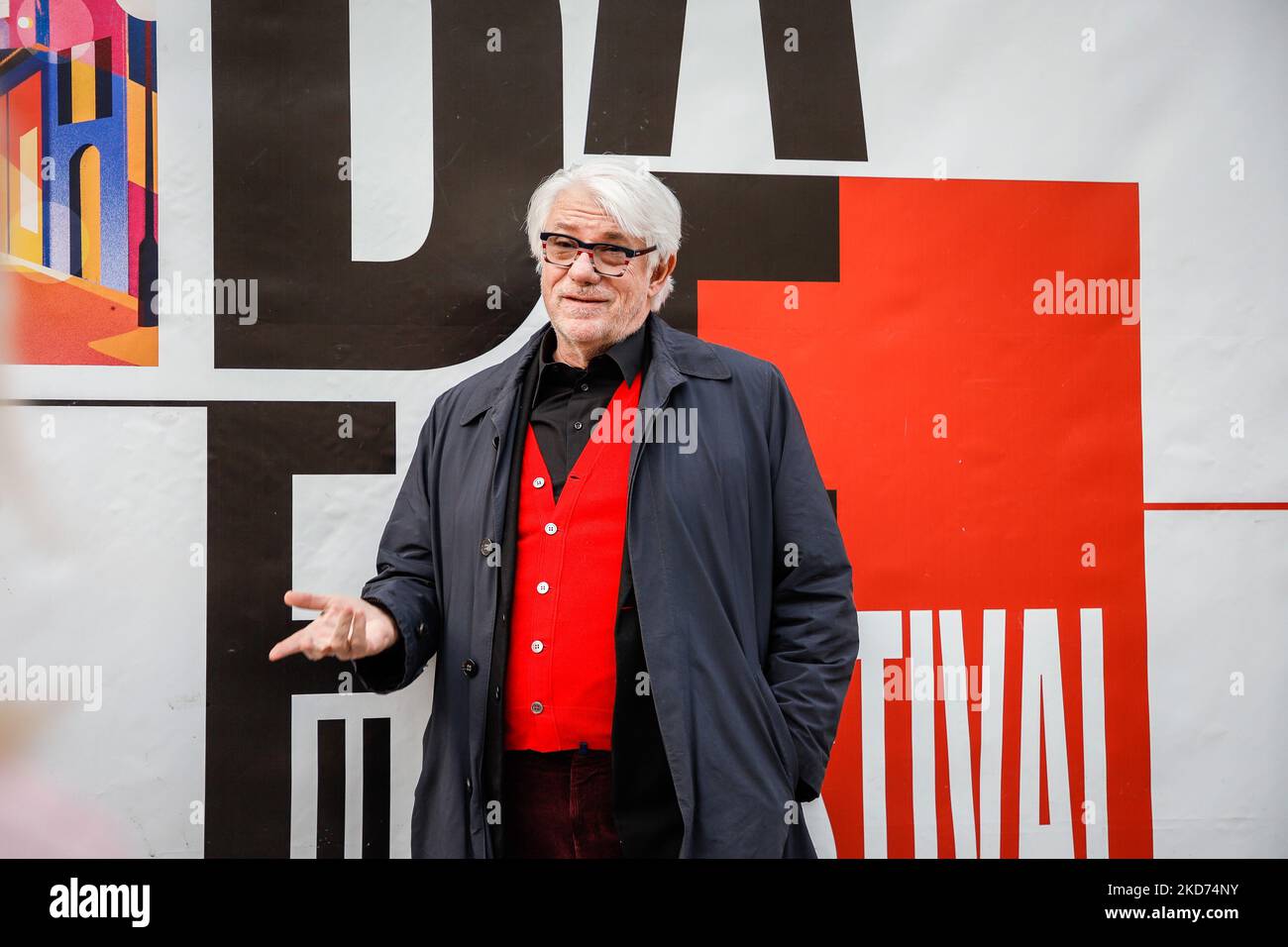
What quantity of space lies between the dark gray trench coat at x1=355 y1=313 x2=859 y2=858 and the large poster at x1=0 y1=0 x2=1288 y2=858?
33cm

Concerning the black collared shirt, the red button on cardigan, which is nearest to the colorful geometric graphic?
the black collared shirt

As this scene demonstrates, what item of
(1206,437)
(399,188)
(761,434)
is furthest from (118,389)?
(1206,437)

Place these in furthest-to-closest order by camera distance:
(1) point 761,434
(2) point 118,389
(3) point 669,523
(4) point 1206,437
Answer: (4) point 1206,437, (2) point 118,389, (1) point 761,434, (3) point 669,523

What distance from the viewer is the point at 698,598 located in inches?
64.2

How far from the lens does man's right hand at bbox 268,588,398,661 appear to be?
1502 mm

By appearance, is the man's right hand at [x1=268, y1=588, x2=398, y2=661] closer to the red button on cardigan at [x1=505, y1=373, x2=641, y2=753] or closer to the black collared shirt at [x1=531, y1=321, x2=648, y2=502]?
the red button on cardigan at [x1=505, y1=373, x2=641, y2=753]

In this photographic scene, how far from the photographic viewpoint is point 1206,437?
2.16 meters

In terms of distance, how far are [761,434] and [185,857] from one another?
63.9 inches

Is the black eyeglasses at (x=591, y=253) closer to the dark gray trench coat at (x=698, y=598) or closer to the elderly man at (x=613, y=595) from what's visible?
the elderly man at (x=613, y=595)

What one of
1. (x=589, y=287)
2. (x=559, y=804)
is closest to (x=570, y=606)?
(x=559, y=804)

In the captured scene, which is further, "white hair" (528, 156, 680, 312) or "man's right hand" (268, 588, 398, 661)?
"white hair" (528, 156, 680, 312)

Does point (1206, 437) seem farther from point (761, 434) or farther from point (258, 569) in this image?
point (258, 569)

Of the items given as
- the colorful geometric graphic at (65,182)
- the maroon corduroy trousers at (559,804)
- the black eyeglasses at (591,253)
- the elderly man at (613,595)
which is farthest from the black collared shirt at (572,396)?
the colorful geometric graphic at (65,182)

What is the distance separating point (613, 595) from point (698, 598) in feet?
0.52
